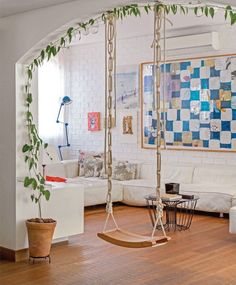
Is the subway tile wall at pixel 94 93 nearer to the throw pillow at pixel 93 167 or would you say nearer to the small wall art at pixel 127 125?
the small wall art at pixel 127 125

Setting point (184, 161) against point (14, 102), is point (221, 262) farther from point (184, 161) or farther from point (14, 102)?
point (184, 161)

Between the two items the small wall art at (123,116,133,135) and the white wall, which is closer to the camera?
the white wall

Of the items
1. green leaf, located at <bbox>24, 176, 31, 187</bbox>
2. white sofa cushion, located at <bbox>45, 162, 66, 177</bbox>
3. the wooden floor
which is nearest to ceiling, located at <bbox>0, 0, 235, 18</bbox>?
green leaf, located at <bbox>24, 176, 31, 187</bbox>

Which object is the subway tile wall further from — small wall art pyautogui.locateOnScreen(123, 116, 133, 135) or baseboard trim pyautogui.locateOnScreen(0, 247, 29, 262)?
baseboard trim pyautogui.locateOnScreen(0, 247, 29, 262)

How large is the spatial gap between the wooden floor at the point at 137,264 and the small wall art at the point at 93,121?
3657mm

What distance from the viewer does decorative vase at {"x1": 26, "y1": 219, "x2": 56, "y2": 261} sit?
544cm

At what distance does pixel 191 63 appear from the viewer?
8.97 metres

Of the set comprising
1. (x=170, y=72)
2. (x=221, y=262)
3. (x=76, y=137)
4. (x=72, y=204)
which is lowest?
(x=221, y=262)

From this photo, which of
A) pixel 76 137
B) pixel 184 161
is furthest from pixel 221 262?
pixel 76 137

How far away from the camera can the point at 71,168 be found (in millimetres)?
9688

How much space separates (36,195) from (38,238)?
487 millimetres

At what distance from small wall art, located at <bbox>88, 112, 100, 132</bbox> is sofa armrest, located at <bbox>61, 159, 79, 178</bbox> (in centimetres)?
84

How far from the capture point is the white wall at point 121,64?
28.2 feet

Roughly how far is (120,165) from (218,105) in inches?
75.6
